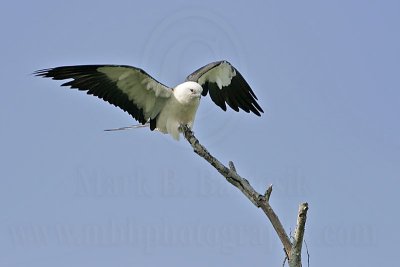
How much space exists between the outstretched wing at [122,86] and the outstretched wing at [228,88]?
138 cm

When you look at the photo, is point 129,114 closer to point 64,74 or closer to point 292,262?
point 64,74

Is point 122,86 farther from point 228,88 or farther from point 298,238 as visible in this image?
point 298,238

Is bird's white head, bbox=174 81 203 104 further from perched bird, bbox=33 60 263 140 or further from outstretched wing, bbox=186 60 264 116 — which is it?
outstretched wing, bbox=186 60 264 116

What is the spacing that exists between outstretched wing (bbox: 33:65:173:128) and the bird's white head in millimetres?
341

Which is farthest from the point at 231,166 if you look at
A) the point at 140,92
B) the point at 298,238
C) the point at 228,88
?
the point at 228,88

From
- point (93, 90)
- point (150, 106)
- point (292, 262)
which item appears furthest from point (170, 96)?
point (292, 262)

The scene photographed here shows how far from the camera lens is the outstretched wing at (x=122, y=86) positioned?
1234 cm

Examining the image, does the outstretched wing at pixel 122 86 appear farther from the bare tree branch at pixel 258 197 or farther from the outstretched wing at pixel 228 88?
the bare tree branch at pixel 258 197

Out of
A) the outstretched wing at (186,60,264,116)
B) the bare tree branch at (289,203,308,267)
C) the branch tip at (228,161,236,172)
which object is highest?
the outstretched wing at (186,60,264,116)

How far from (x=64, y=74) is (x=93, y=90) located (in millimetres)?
572

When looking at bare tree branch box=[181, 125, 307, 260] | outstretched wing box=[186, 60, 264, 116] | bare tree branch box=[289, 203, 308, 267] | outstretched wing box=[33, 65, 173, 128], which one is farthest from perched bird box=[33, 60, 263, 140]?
bare tree branch box=[289, 203, 308, 267]

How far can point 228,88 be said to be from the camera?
14.1 metres

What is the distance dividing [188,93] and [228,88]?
2225mm

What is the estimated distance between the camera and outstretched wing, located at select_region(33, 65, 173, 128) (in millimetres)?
→ 12336
